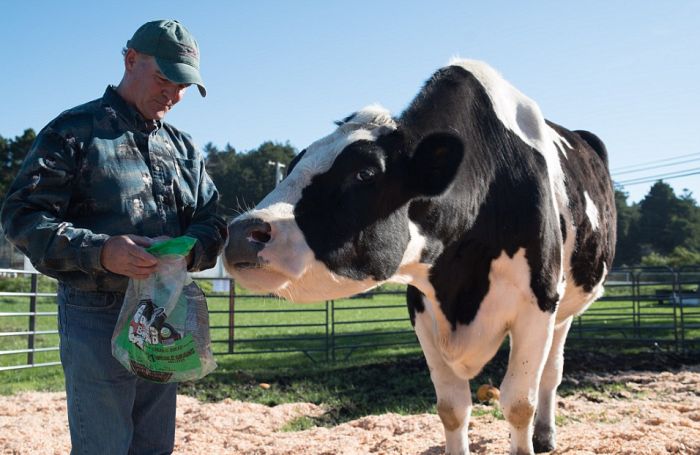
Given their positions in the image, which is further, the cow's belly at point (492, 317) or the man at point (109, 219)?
the cow's belly at point (492, 317)

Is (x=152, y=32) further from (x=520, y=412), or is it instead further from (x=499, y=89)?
(x=520, y=412)

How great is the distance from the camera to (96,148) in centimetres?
241

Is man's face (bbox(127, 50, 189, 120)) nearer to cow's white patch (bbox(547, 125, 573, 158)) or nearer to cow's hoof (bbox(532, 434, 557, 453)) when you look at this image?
cow's white patch (bbox(547, 125, 573, 158))

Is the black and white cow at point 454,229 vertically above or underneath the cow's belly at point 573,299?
above

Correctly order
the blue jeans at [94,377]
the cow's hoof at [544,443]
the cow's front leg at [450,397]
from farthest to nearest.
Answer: the cow's hoof at [544,443] < the cow's front leg at [450,397] < the blue jeans at [94,377]

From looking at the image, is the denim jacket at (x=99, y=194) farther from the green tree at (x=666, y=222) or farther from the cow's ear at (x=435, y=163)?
the green tree at (x=666, y=222)

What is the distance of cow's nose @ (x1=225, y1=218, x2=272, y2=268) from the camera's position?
2475 mm

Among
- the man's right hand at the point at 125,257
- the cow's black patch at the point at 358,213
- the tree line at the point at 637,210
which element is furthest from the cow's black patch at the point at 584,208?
the tree line at the point at 637,210

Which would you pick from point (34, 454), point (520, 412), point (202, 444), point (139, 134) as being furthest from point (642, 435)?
point (34, 454)

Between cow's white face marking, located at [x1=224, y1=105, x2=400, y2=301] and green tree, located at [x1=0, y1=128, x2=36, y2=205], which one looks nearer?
cow's white face marking, located at [x1=224, y1=105, x2=400, y2=301]

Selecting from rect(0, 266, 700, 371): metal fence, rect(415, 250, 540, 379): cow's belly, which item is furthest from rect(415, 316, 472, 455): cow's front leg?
rect(0, 266, 700, 371): metal fence

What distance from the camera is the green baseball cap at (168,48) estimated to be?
2.46 metres

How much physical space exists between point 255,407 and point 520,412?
346cm

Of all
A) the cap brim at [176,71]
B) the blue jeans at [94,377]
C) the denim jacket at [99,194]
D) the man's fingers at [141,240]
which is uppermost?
the cap brim at [176,71]
